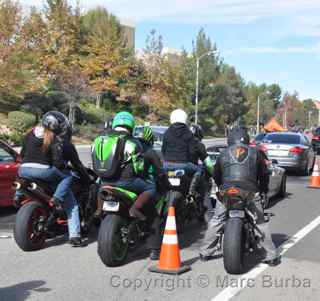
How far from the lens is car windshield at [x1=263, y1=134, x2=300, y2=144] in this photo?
18797 millimetres

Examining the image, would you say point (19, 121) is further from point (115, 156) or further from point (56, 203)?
point (115, 156)

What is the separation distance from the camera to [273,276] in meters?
6.20

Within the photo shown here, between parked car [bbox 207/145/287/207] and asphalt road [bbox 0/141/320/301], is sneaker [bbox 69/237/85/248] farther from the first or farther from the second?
parked car [bbox 207/145/287/207]

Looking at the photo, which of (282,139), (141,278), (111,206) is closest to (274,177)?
(111,206)

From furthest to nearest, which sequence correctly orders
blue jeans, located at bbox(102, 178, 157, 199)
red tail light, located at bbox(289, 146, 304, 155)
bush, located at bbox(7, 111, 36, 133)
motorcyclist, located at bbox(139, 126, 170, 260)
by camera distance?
bush, located at bbox(7, 111, 36, 133) < red tail light, located at bbox(289, 146, 304, 155) < motorcyclist, located at bbox(139, 126, 170, 260) < blue jeans, located at bbox(102, 178, 157, 199)

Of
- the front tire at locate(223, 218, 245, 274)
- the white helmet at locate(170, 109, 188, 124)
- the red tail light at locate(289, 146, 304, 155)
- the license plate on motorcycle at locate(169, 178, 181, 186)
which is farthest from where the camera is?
the red tail light at locate(289, 146, 304, 155)

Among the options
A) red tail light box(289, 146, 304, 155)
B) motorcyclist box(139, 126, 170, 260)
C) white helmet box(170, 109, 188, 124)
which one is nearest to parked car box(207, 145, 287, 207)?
white helmet box(170, 109, 188, 124)

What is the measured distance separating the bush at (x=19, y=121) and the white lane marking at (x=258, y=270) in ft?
88.3

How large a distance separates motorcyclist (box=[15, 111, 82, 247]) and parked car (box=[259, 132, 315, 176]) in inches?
454

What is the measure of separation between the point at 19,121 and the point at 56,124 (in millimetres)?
27722

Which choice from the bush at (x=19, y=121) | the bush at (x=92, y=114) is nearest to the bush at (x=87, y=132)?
the bush at (x=92, y=114)

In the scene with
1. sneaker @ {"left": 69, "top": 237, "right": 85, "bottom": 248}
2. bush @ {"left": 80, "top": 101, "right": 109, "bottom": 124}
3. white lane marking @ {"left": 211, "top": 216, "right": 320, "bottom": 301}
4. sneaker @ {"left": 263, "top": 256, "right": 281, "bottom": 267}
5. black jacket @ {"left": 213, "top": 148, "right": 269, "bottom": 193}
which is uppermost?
bush @ {"left": 80, "top": 101, "right": 109, "bottom": 124}

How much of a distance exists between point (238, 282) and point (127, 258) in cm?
153

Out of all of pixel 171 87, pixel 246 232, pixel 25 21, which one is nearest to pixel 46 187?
pixel 246 232
